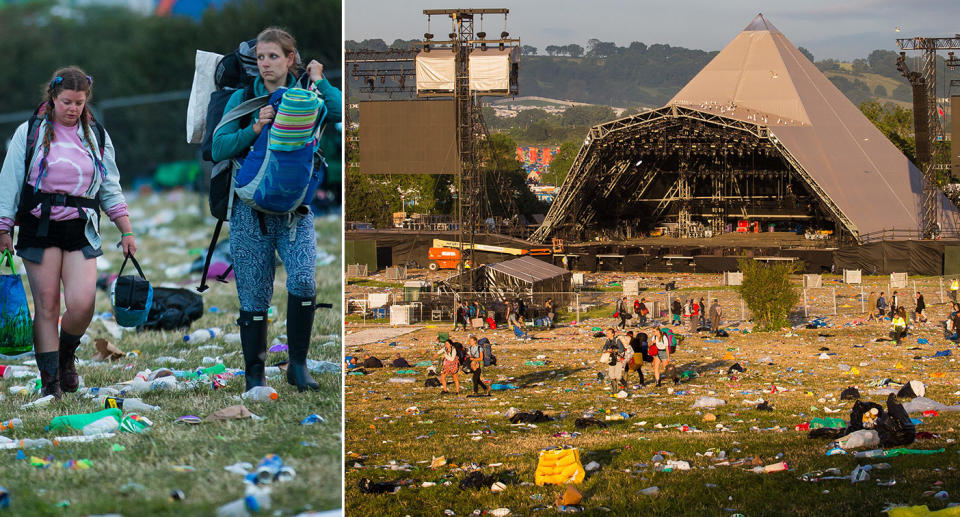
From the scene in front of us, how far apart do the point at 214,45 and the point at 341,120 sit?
2.56m

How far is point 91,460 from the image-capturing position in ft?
13.0

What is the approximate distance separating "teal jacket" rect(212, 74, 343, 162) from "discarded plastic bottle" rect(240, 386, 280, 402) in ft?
3.64

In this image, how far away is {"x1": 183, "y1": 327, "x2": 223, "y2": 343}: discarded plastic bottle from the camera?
753 centimetres

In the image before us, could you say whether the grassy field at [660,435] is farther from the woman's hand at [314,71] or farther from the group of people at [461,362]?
the woman's hand at [314,71]

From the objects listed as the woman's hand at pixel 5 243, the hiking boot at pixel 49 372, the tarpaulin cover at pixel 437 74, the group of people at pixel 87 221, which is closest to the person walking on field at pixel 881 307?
the group of people at pixel 87 221

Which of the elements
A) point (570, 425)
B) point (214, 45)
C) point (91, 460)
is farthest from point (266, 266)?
point (570, 425)

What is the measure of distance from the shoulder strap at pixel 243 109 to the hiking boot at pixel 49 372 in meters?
1.63

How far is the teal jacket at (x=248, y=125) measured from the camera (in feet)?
14.1

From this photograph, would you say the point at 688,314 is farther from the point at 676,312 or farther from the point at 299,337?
the point at 299,337

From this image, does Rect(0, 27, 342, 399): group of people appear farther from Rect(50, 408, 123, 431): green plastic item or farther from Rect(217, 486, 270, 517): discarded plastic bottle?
Rect(217, 486, 270, 517): discarded plastic bottle

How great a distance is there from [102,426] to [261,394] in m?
0.71

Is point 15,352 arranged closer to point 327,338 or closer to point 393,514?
point 327,338

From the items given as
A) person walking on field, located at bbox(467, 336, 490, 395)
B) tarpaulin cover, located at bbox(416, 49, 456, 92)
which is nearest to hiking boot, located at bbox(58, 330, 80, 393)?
person walking on field, located at bbox(467, 336, 490, 395)

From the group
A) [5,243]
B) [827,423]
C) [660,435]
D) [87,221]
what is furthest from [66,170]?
[827,423]
